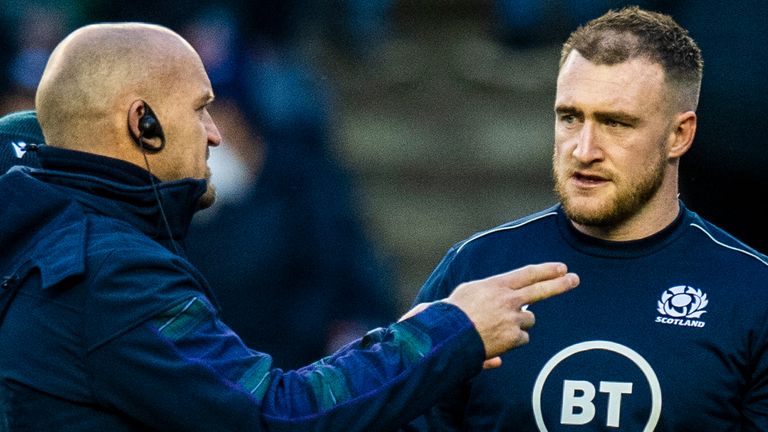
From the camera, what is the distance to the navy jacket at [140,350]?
2850 millimetres

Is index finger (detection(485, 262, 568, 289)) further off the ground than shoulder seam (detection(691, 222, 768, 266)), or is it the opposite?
index finger (detection(485, 262, 568, 289))

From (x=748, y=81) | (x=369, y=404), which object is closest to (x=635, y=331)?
(x=369, y=404)

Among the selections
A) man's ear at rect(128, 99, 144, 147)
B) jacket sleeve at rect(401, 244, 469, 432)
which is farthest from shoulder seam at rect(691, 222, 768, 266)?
man's ear at rect(128, 99, 144, 147)

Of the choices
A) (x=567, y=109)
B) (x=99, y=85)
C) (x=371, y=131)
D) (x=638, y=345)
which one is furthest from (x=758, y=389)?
(x=371, y=131)

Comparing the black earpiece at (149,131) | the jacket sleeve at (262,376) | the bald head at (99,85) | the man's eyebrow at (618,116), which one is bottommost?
the jacket sleeve at (262,376)

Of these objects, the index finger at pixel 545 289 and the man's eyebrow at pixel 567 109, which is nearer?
the index finger at pixel 545 289

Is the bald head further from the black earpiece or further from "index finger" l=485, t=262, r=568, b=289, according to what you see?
"index finger" l=485, t=262, r=568, b=289

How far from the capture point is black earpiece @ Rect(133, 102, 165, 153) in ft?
10.1

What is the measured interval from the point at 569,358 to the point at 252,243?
8.70 ft

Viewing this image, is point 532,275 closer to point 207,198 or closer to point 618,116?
point 618,116

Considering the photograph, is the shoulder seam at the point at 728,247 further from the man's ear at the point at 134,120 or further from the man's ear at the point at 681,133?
the man's ear at the point at 134,120

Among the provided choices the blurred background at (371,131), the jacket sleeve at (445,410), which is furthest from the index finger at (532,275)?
the blurred background at (371,131)

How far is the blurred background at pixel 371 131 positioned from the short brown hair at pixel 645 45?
2435mm

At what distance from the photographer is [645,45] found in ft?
11.5
